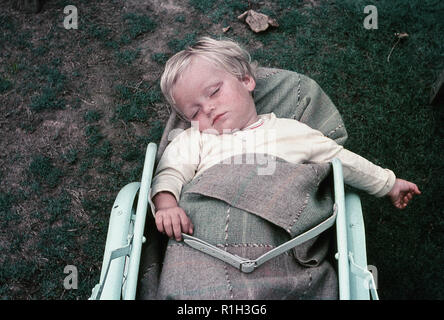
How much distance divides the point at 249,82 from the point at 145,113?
106 cm

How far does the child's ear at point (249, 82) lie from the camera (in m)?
2.07

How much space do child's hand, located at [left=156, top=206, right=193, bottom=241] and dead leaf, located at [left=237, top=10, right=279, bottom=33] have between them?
80.5 inches

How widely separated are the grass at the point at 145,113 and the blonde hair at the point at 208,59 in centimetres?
83

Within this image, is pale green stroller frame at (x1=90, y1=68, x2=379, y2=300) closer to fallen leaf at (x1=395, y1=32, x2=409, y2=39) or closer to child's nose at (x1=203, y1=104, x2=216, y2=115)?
child's nose at (x1=203, y1=104, x2=216, y2=115)

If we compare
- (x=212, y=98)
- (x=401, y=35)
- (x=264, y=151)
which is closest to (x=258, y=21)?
(x=401, y=35)

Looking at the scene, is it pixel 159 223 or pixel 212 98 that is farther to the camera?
pixel 212 98

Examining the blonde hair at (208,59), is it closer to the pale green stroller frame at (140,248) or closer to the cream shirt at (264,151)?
the cream shirt at (264,151)

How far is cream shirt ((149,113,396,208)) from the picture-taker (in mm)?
1849

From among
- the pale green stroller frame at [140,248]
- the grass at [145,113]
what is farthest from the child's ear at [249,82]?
the grass at [145,113]

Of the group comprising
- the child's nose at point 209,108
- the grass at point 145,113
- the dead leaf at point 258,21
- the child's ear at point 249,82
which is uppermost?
the child's nose at point 209,108

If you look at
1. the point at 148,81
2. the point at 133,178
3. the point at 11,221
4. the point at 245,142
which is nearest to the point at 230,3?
the point at 148,81

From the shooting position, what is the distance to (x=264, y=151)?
6.00ft

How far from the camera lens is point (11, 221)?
2.51 meters

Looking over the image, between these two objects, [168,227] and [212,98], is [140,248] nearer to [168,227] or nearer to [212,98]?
[168,227]
